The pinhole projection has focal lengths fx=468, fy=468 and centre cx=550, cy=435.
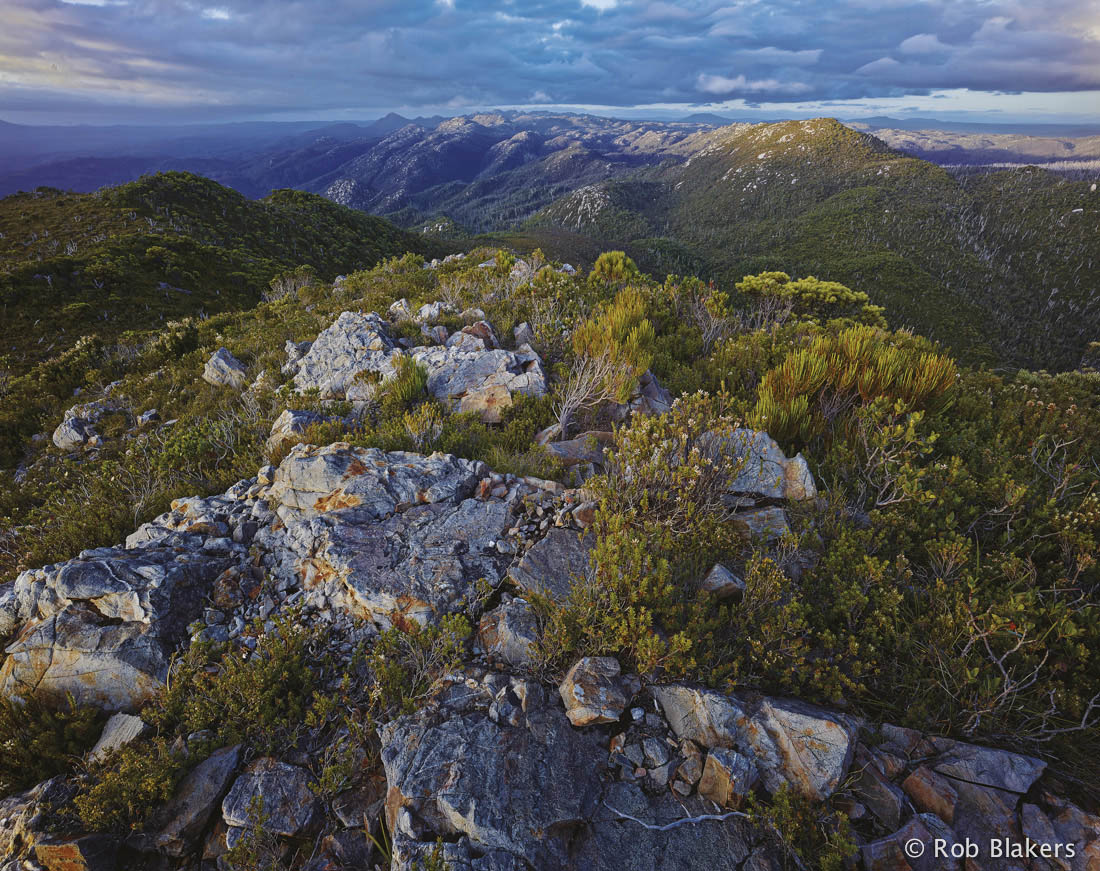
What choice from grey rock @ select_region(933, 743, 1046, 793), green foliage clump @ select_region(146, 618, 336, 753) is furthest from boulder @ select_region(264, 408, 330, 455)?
grey rock @ select_region(933, 743, 1046, 793)

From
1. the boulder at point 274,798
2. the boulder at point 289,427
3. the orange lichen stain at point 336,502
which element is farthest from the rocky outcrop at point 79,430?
the boulder at point 274,798

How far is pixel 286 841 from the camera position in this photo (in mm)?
2605

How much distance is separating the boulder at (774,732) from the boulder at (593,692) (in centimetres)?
26

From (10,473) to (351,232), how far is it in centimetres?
5244

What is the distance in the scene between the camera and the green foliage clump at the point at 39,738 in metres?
2.90

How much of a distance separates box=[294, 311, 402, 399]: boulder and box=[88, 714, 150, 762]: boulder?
4492 millimetres

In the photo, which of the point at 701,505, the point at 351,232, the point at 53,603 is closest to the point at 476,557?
the point at 701,505

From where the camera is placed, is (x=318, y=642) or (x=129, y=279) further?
(x=129, y=279)

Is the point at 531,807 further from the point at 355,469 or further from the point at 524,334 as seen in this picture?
the point at 524,334

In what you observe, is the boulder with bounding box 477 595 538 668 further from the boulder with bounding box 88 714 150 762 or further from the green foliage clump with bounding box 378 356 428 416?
the green foliage clump with bounding box 378 356 428 416

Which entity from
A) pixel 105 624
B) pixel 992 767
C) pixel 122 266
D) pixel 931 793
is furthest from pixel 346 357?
pixel 122 266

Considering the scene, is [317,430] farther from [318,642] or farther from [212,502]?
[318,642]

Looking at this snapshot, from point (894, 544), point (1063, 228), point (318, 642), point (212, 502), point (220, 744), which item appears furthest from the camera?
point (1063, 228)

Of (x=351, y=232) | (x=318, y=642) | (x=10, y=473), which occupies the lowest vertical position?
(x=10, y=473)
